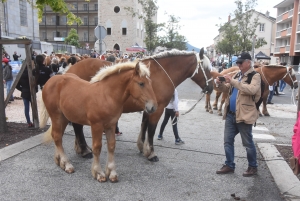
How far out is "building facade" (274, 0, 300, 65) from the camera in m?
43.6

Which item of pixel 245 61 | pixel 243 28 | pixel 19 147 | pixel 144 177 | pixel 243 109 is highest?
pixel 243 28

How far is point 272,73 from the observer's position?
9148mm

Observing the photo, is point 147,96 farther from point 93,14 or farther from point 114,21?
point 93,14

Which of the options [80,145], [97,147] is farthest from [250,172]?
[80,145]

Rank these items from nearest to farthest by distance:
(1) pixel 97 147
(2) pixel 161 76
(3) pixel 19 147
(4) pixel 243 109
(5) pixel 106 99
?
1. (5) pixel 106 99
2. (1) pixel 97 147
3. (4) pixel 243 109
4. (2) pixel 161 76
5. (3) pixel 19 147

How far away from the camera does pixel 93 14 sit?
68812mm

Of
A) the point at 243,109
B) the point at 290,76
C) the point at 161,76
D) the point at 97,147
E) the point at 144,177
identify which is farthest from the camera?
the point at 290,76

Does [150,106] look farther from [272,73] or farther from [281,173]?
[272,73]

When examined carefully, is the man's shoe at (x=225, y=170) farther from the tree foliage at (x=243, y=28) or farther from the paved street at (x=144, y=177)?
the tree foliage at (x=243, y=28)

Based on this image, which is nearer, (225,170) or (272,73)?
(225,170)

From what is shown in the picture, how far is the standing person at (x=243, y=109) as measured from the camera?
401 centimetres

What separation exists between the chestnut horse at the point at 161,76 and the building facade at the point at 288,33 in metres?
42.5

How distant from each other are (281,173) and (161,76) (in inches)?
104

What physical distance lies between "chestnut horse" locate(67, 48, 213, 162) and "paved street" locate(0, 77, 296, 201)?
29 cm
